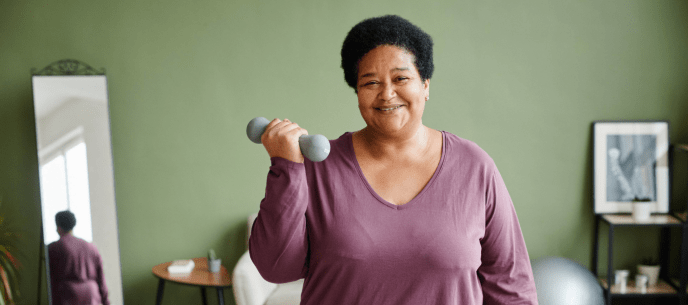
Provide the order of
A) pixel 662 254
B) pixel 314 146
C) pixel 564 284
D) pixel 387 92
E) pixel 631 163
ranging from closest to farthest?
1. pixel 314 146
2. pixel 387 92
3. pixel 564 284
4. pixel 631 163
5. pixel 662 254

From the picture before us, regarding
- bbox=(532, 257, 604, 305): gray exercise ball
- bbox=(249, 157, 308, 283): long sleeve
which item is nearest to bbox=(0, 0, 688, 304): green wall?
bbox=(532, 257, 604, 305): gray exercise ball

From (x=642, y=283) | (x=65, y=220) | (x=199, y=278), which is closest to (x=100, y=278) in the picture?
(x=65, y=220)

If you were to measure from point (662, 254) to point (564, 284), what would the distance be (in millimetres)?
1090

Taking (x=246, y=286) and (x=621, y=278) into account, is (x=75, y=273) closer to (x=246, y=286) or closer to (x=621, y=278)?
(x=246, y=286)

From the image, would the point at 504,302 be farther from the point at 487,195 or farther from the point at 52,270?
the point at 52,270

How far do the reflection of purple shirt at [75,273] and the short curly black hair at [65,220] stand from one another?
0.06 metres

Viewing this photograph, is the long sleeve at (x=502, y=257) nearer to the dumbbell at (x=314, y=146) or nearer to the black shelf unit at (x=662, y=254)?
the dumbbell at (x=314, y=146)

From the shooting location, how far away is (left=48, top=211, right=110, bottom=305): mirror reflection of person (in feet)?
8.07

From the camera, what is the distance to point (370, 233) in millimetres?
741

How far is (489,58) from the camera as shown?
2646 mm

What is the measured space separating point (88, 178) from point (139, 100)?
53 centimetres

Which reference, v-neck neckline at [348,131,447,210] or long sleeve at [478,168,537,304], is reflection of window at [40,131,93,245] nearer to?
v-neck neckline at [348,131,447,210]

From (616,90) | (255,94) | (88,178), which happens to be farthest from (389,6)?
(88,178)

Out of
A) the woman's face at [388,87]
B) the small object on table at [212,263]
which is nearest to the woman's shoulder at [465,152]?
the woman's face at [388,87]
